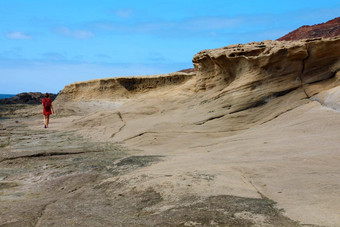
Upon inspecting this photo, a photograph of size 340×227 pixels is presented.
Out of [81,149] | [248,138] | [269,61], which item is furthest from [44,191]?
[269,61]

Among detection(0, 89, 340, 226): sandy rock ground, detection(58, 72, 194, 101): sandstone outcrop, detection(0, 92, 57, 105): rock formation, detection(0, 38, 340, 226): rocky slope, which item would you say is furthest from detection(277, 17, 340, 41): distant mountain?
detection(0, 89, 340, 226): sandy rock ground

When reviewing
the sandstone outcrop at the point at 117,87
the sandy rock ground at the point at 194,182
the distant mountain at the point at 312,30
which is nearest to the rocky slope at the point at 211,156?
the sandy rock ground at the point at 194,182

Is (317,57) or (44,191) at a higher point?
(317,57)

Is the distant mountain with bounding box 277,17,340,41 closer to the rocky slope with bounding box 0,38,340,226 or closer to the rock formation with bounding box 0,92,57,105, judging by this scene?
the rock formation with bounding box 0,92,57,105

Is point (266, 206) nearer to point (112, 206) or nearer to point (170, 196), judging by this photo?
point (170, 196)

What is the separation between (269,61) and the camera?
830cm

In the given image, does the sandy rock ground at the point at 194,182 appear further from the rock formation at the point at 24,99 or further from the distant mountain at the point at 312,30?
the distant mountain at the point at 312,30

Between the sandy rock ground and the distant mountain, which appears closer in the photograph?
the sandy rock ground

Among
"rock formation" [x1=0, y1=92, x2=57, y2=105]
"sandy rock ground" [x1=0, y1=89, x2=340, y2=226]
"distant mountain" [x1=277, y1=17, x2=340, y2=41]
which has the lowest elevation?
"sandy rock ground" [x1=0, y1=89, x2=340, y2=226]

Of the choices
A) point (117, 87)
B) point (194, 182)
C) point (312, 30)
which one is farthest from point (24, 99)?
point (194, 182)

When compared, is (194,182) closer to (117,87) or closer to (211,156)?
(211,156)

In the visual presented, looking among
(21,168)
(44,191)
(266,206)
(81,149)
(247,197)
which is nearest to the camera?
(266,206)

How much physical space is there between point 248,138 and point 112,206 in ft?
11.9

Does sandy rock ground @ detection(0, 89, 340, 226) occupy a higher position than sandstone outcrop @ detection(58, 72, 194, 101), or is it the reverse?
sandstone outcrop @ detection(58, 72, 194, 101)
